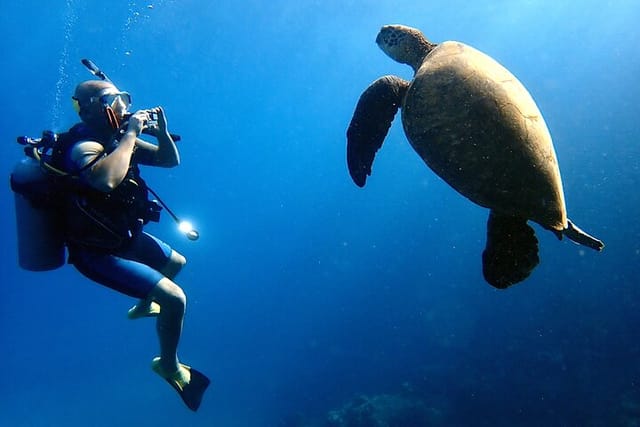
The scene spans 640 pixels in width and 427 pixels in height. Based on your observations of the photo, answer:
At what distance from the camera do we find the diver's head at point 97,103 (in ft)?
11.1

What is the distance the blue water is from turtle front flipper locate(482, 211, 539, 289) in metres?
12.5

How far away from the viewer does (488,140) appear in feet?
8.52

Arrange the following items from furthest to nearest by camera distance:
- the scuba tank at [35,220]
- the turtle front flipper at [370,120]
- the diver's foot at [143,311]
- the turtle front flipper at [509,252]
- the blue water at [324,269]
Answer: the blue water at [324,269] < the diver's foot at [143,311] < the turtle front flipper at [370,120] < the scuba tank at [35,220] < the turtle front flipper at [509,252]

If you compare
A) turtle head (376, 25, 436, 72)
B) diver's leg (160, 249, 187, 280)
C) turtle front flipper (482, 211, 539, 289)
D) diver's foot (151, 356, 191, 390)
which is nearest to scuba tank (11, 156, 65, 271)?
diver's leg (160, 249, 187, 280)

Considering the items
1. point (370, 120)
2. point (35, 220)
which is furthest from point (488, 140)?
point (35, 220)

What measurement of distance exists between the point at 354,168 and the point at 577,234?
196 cm

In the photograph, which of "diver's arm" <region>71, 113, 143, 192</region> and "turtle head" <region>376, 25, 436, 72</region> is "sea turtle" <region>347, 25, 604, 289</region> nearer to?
"turtle head" <region>376, 25, 436, 72</region>

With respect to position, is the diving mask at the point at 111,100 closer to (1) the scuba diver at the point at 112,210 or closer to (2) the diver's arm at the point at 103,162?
(1) the scuba diver at the point at 112,210

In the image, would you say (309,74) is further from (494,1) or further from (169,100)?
(494,1)

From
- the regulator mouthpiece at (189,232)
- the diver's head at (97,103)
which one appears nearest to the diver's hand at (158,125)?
the diver's head at (97,103)

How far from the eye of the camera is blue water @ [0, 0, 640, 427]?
51.6 feet

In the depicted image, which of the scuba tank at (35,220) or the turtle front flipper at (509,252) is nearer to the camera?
the turtle front flipper at (509,252)

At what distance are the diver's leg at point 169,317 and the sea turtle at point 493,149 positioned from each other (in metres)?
2.50

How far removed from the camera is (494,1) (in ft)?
115
